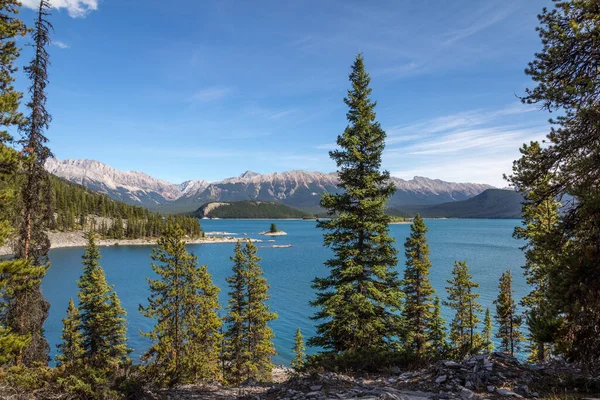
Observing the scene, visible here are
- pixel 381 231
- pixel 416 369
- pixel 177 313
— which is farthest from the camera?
pixel 177 313

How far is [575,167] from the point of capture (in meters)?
8.44

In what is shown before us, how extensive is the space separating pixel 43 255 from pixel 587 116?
22.5m

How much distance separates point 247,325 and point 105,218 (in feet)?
552

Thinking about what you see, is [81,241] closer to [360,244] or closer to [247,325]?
[247,325]

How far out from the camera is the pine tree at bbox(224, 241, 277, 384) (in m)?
26.7

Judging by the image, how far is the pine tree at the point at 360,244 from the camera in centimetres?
1580

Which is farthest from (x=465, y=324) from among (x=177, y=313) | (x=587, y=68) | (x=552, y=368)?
(x=587, y=68)

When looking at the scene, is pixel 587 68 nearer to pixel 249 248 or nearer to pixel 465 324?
pixel 249 248

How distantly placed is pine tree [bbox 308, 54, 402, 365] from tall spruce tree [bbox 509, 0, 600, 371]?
7.65m

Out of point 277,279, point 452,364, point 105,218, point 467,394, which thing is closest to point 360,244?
point 452,364

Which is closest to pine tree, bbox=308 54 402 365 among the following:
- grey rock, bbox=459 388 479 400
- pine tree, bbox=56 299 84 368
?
grey rock, bbox=459 388 479 400

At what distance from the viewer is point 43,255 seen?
54.2ft

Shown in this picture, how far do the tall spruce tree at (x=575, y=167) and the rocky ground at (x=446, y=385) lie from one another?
1.16 m

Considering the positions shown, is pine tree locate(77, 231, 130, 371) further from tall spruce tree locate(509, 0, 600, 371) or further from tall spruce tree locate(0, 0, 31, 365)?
tall spruce tree locate(509, 0, 600, 371)
